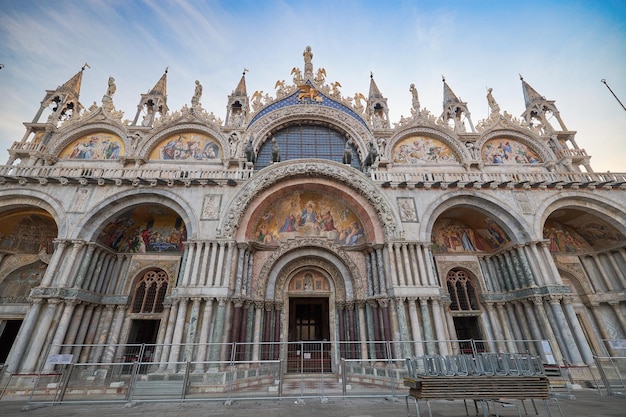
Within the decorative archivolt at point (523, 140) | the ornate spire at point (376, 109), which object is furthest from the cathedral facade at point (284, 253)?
the ornate spire at point (376, 109)

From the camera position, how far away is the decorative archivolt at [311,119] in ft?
63.1

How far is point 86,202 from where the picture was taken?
1393 centimetres

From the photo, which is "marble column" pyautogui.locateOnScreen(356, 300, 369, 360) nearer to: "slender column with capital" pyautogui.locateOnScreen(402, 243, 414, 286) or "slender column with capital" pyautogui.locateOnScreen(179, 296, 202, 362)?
"slender column with capital" pyautogui.locateOnScreen(402, 243, 414, 286)

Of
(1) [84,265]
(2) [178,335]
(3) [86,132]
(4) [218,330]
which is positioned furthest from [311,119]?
(1) [84,265]

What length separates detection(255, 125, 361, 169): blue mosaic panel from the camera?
19.5 m

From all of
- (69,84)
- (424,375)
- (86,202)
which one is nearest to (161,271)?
(86,202)

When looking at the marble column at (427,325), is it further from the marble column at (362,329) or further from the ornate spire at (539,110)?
the ornate spire at (539,110)

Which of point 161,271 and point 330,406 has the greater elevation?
point 161,271

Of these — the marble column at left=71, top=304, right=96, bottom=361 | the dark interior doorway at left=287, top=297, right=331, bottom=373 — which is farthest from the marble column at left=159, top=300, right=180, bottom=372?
the dark interior doorway at left=287, top=297, right=331, bottom=373

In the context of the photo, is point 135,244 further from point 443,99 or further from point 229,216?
point 443,99

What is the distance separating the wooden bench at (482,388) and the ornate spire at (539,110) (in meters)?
21.5

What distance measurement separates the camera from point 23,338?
37.1 ft

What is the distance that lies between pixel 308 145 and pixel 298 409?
1631 cm

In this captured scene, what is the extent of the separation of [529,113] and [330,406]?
25663mm
